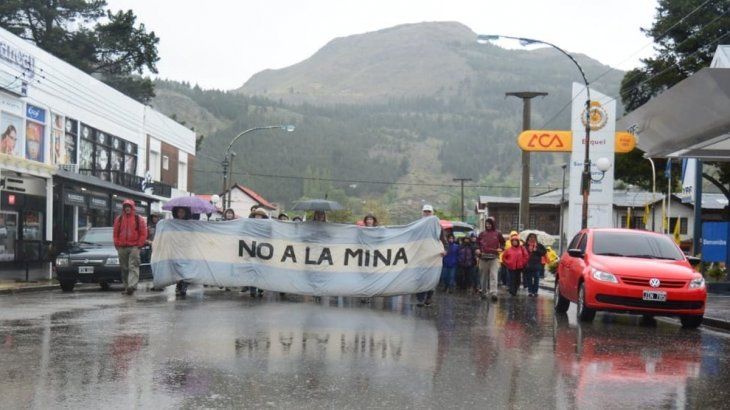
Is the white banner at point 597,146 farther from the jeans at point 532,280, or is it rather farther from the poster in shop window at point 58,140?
the poster in shop window at point 58,140

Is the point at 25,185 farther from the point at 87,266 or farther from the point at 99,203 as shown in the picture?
the point at 87,266

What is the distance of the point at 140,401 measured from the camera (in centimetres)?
619

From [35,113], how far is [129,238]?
1635cm

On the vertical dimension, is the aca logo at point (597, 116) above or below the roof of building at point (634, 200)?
above

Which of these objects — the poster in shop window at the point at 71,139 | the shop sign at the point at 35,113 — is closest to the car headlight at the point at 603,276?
the shop sign at the point at 35,113

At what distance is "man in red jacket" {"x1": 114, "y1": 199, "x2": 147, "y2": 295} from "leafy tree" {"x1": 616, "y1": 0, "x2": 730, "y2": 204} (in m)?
29.8

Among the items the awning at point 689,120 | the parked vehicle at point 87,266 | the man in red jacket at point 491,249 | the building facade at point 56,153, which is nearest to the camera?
the awning at point 689,120

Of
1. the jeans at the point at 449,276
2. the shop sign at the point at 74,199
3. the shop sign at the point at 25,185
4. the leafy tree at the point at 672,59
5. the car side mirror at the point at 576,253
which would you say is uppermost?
the leafy tree at the point at 672,59

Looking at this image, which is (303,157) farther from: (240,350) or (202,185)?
(240,350)

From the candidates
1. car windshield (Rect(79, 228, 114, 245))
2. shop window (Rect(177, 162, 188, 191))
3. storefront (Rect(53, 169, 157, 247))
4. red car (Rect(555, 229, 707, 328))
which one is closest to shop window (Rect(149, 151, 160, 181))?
shop window (Rect(177, 162, 188, 191))

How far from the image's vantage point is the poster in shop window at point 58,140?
33062mm

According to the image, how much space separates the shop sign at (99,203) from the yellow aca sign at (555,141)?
54.5 feet

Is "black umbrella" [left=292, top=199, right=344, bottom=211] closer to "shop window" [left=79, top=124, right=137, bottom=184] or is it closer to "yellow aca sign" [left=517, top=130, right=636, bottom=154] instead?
"yellow aca sign" [left=517, top=130, right=636, bottom=154]

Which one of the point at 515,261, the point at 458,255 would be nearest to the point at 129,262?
the point at 458,255
